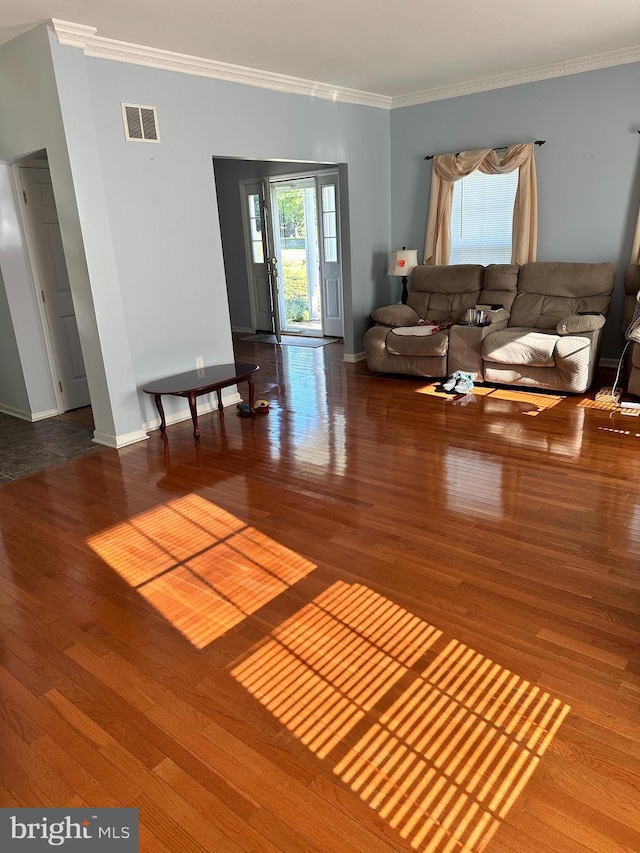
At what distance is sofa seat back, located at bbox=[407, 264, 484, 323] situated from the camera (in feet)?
20.5

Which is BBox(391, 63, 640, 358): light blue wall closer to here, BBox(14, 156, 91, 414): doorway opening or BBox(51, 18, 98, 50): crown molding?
BBox(51, 18, 98, 50): crown molding

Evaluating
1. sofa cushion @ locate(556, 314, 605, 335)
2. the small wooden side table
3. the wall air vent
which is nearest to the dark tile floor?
the small wooden side table

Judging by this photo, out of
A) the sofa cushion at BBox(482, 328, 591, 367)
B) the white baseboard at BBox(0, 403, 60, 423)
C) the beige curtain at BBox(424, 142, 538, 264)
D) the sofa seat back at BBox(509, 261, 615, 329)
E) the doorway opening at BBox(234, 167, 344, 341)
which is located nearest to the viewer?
the sofa cushion at BBox(482, 328, 591, 367)

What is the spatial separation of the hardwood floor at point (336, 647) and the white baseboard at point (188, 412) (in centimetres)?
82

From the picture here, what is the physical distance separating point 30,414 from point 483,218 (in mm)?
5037

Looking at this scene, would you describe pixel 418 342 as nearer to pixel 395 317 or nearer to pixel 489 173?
pixel 395 317

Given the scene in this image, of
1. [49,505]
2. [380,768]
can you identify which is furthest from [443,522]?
[49,505]

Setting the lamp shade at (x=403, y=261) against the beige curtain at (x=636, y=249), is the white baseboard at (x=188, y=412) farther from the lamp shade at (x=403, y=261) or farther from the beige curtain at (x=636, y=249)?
the beige curtain at (x=636, y=249)

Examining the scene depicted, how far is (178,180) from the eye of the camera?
15.8 feet

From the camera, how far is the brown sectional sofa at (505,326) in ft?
16.7

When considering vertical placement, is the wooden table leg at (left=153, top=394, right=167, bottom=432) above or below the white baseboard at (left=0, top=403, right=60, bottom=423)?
above

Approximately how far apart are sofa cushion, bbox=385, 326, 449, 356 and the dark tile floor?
294 cm

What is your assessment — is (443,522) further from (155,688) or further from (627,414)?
(627,414)

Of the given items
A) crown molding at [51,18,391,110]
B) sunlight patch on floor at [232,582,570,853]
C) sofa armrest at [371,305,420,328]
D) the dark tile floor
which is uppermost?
crown molding at [51,18,391,110]
